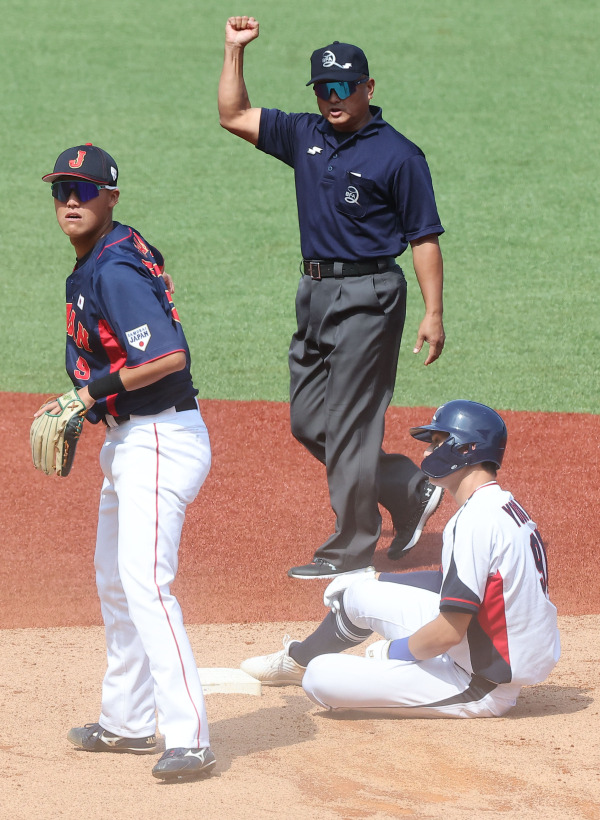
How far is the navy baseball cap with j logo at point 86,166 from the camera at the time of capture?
365cm

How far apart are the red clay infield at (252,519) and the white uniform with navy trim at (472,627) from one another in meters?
1.17

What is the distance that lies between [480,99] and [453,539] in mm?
13280

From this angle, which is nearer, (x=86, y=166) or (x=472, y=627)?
(x=86, y=166)

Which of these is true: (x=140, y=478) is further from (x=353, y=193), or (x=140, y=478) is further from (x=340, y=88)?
(x=340, y=88)

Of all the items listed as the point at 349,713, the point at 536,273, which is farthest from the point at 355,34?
the point at 349,713

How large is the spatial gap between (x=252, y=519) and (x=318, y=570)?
110cm

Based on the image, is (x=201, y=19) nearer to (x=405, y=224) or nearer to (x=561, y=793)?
(x=405, y=224)

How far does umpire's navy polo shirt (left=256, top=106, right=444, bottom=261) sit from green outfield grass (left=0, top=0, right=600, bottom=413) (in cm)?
353

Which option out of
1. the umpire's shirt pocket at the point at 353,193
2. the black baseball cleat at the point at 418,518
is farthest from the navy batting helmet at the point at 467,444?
the black baseball cleat at the point at 418,518

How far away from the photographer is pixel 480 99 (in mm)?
16188

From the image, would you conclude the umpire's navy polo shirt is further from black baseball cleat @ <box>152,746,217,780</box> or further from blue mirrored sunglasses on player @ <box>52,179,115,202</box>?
black baseball cleat @ <box>152,746,217,780</box>

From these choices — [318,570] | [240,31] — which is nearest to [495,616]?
[318,570]

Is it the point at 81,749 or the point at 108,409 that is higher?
the point at 108,409

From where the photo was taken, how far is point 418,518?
225 inches
